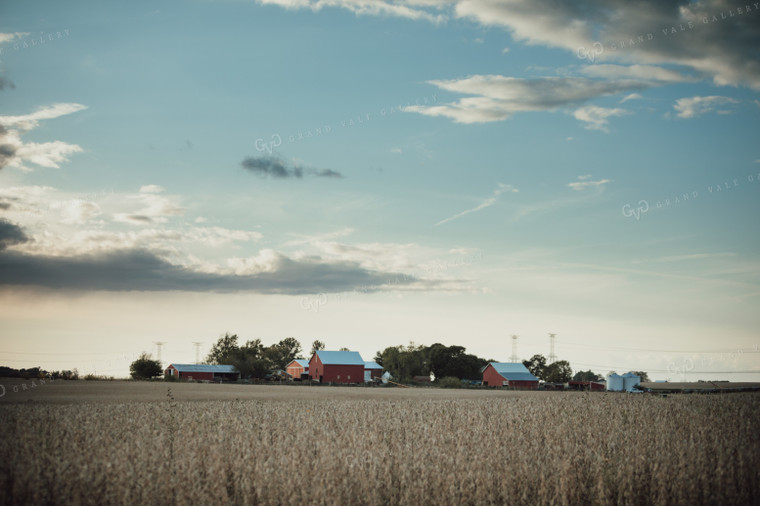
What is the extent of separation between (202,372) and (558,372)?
273 ft

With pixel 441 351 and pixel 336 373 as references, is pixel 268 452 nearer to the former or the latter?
pixel 336 373

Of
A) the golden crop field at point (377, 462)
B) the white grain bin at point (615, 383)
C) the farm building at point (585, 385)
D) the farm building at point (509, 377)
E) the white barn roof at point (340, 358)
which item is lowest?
the farm building at point (585, 385)

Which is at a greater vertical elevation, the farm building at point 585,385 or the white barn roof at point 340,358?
the white barn roof at point 340,358

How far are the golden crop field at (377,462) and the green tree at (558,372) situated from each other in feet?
395

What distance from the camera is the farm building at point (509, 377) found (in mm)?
112500

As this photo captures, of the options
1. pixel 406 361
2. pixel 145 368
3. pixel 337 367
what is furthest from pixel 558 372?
pixel 145 368

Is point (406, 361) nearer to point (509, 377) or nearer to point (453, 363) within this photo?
point (453, 363)

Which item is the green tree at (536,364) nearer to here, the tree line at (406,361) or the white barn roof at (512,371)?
the tree line at (406,361)

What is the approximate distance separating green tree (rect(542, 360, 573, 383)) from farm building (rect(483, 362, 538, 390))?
1489 cm

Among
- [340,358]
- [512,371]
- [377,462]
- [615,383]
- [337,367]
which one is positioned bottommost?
[512,371]

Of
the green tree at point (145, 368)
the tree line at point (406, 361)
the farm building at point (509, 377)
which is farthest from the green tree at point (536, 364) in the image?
the green tree at point (145, 368)

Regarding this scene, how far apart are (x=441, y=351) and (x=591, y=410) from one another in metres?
113

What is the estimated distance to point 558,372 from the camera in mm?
132375

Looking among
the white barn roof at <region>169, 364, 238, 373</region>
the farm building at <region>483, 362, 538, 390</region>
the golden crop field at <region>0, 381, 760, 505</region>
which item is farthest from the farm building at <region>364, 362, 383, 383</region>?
the golden crop field at <region>0, 381, 760, 505</region>
